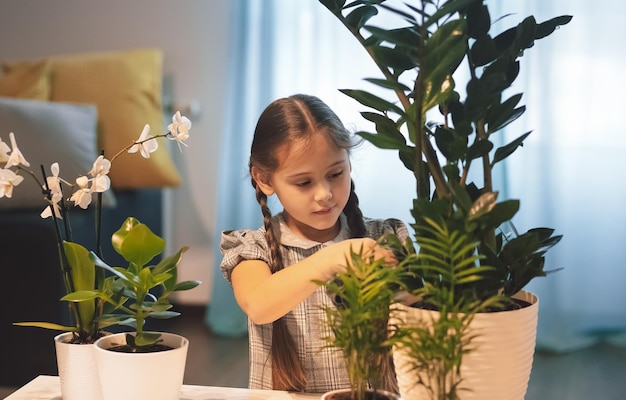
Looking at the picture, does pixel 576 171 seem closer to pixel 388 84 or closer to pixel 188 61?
pixel 188 61

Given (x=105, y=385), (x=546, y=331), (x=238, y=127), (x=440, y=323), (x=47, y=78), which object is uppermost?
(x=47, y=78)

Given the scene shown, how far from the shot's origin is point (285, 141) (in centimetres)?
133

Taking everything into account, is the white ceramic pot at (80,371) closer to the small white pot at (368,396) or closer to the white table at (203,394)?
the white table at (203,394)

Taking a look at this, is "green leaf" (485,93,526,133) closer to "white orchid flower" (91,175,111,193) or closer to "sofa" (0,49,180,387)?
"white orchid flower" (91,175,111,193)

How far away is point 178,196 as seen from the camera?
11.4 feet

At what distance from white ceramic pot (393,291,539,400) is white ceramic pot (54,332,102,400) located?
414 millimetres

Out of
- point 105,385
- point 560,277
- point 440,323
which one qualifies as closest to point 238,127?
point 560,277

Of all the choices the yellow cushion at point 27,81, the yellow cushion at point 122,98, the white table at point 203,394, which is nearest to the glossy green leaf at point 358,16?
the white table at point 203,394

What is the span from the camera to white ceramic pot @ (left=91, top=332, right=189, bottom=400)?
853 mm

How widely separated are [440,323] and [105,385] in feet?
1.38

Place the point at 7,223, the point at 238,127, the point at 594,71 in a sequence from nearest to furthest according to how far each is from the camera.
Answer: the point at 7,223, the point at 594,71, the point at 238,127

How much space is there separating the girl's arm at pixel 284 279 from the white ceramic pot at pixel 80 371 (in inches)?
10.7

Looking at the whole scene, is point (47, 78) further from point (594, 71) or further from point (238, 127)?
point (594, 71)

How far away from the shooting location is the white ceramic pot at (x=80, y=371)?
0.94 meters
